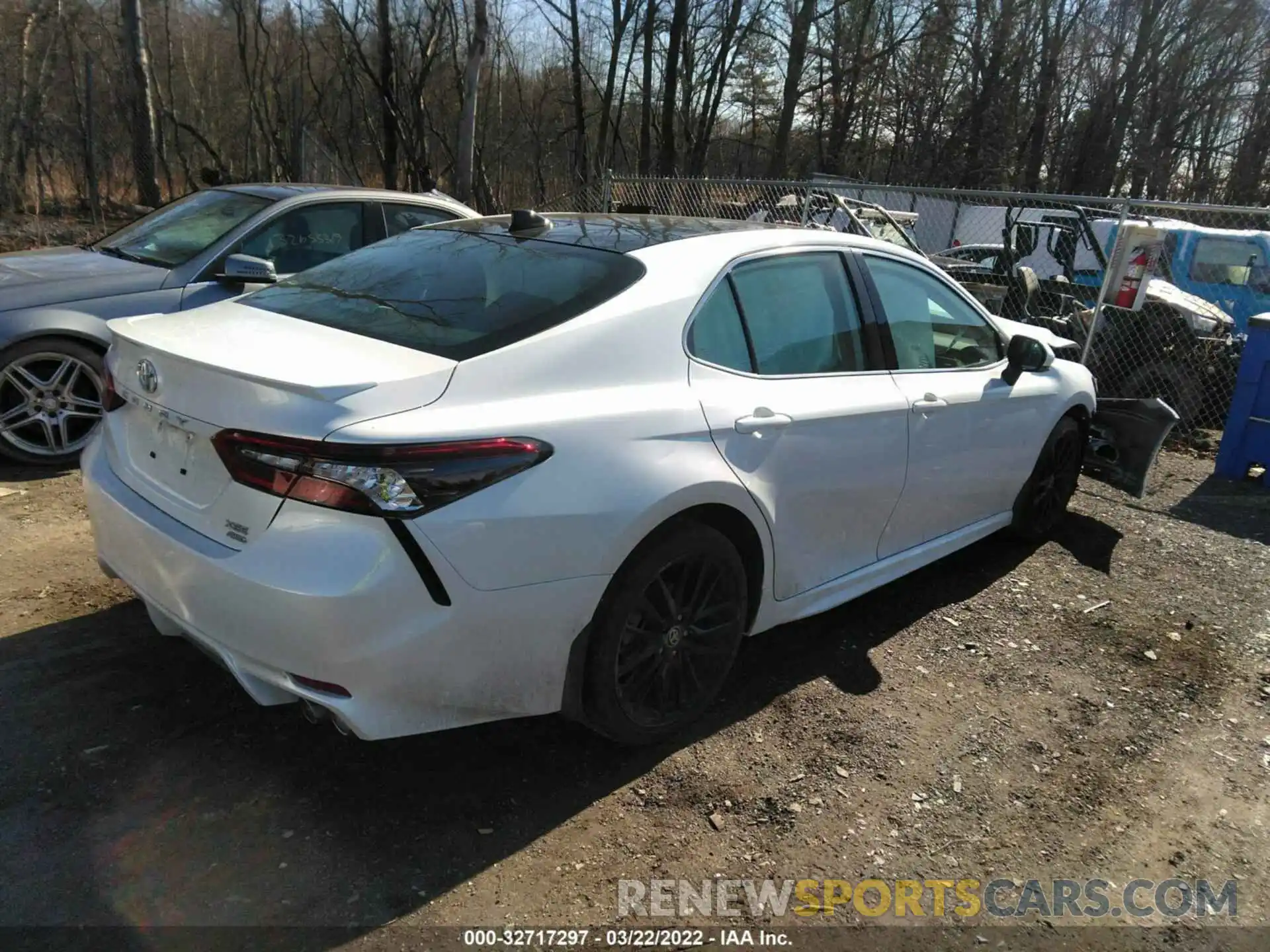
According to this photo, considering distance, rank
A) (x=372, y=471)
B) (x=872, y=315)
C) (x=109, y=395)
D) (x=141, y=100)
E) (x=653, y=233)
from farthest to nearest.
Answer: (x=141, y=100) → (x=872, y=315) → (x=653, y=233) → (x=109, y=395) → (x=372, y=471)

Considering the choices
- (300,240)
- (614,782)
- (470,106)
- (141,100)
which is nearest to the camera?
(614,782)

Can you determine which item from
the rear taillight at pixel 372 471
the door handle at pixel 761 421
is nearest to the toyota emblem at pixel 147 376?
the rear taillight at pixel 372 471

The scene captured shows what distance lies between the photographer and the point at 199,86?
30109 mm

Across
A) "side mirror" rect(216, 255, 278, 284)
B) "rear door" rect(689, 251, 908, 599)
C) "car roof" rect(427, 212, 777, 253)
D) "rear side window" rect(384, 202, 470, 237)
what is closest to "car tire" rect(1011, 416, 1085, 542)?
"rear door" rect(689, 251, 908, 599)

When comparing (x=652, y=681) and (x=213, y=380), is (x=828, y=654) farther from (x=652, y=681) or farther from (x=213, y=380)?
(x=213, y=380)

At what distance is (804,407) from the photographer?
3.22m

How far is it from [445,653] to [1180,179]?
35.6 meters

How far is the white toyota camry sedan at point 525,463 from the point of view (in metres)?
2.27

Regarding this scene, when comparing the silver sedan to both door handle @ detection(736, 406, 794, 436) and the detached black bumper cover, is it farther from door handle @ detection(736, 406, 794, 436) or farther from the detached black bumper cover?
the detached black bumper cover

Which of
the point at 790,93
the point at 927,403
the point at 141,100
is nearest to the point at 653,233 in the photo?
the point at 927,403

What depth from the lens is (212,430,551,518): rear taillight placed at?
2.22 m

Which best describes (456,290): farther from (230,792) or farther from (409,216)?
(409,216)

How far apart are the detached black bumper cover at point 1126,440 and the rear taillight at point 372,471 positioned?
4.45 meters

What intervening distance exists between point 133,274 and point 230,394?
3.70 metres
